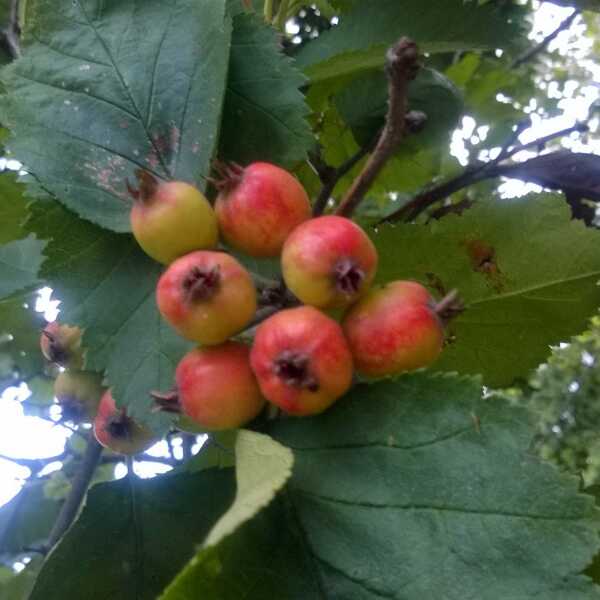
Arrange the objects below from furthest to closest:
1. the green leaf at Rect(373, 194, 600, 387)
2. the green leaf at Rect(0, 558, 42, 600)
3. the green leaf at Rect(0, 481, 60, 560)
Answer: the green leaf at Rect(0, 481, 60, 560) → the green leaf at Rect(0, 558, 42, 600) → the green leaf at Rect(373, 194, 600, 387)

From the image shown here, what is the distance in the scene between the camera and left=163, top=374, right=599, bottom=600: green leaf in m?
0.71

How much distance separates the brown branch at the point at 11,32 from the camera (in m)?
1.43

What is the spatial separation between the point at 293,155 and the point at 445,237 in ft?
0.63

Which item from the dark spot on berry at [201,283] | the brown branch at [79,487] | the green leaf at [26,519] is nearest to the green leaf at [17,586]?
the brown branch at [79,487]

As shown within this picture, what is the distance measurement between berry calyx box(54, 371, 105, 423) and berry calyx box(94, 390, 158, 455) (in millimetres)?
43

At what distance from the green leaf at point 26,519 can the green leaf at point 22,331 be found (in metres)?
0.34

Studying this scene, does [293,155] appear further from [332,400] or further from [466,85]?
[466,85]

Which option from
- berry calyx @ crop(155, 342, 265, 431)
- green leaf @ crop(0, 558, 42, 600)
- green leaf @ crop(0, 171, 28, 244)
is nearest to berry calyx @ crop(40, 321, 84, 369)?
green leaf @ crop(0, 171, 28, 244)

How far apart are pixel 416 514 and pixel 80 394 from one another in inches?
19.3

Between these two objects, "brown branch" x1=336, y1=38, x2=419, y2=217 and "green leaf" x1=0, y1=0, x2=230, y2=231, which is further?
"green leaf" x1=0, y1=0, x2=230, y2=231

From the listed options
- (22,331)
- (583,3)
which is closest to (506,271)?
(583,3)

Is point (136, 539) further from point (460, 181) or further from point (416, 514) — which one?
point (460, 181)

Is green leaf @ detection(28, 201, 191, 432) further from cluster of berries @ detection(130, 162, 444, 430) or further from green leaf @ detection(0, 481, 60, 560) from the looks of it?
green leaf @ detection(0, 481, 60, 560)

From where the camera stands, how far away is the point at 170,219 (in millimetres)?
762
